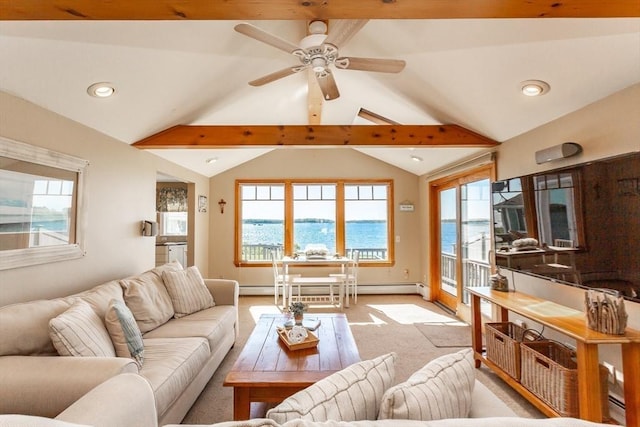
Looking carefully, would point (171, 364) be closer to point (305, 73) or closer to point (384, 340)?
point (384, 340)

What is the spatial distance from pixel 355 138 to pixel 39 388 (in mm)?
A: 3152

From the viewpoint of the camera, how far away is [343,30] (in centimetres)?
182

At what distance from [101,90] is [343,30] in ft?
6.10

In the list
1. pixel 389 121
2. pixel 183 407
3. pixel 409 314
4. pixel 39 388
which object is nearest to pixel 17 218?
pixel 39 388

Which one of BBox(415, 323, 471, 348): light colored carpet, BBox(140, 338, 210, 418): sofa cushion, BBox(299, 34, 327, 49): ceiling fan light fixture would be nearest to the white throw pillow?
BBox(140, 338, 210, 418): sofa cushion

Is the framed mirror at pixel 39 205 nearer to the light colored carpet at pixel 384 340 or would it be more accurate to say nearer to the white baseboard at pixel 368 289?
the light colored carpet at pixel 384 340

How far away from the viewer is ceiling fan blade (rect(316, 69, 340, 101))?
7.16 feet

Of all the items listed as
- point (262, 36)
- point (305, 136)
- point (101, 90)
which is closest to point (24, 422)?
point (262, 36)

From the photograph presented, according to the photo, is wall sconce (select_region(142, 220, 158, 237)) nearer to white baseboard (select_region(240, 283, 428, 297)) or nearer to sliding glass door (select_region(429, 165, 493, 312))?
white baseboard (select_region(240, 283, 428, 297))

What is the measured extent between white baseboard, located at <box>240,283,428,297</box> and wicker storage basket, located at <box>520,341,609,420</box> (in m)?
3.58

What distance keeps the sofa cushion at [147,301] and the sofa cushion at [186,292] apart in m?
0.06

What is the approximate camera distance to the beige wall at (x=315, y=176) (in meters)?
6.02

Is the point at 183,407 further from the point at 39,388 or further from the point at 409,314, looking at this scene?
the point at 409,314

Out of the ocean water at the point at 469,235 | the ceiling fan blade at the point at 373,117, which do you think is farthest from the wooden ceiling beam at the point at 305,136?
the ocean water at the point at 469,235
